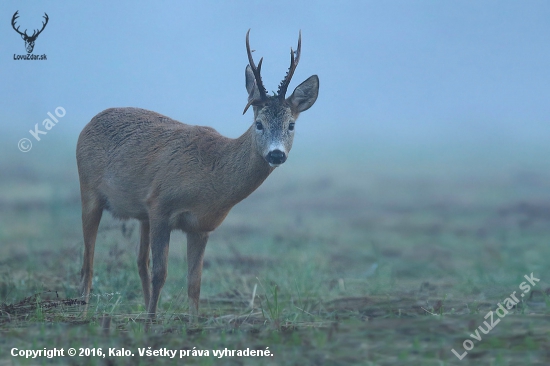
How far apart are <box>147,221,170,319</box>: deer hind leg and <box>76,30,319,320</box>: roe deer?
1 centimetres

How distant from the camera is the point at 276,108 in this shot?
700 cm

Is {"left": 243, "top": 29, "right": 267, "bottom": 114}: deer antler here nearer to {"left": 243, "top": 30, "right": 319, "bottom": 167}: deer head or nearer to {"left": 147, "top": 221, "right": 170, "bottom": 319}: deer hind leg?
{"left": 243, "top": 30, "right": 319, "bottom": 167}: deer head

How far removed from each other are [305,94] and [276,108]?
48 centimetres

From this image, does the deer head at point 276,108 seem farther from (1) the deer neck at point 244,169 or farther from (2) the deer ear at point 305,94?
(1) the deer neck at point 244,169

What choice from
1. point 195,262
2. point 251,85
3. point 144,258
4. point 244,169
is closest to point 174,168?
point 244,169

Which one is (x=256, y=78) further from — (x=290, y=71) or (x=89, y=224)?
(x=89, y=224)

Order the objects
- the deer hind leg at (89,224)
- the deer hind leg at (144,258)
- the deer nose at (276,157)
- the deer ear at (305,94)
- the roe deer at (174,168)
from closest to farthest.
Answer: the deer nose at (276,157)
the roe deer at (174,168)
the deer ear at (305,94)
the deer hind leg at (89,224)
the deer hind leg at (144,258)

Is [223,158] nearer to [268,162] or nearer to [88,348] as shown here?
[268,162]

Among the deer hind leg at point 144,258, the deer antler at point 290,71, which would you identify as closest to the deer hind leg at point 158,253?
the deer hind leg at point 144,258

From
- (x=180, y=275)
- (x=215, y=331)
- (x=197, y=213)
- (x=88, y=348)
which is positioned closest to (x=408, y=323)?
(x=215, y=331)

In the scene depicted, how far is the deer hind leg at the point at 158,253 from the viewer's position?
24.3 ft

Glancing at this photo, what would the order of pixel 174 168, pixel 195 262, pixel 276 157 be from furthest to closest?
pixel 195 262
pixel 174 168
pixel 276 157

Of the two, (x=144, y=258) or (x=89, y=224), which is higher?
(x=89, y=224)

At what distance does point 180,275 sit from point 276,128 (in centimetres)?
364
